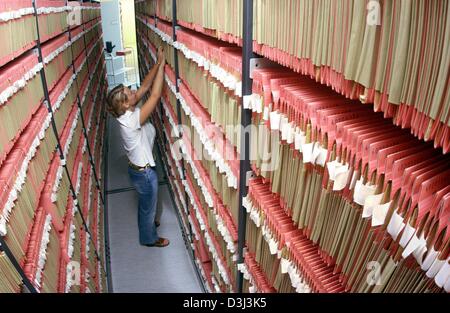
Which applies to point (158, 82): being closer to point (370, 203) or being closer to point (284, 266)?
point (284, 266)

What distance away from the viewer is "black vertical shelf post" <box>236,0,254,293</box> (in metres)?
1.48

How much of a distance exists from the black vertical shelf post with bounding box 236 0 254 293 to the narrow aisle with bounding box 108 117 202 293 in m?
1.56

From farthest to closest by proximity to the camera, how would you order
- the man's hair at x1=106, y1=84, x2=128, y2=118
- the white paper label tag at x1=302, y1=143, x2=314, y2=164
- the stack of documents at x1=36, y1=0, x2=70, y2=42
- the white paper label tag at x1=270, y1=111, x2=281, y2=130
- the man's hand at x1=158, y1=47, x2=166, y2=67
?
the man's hand at x1=158, y1=47, x2=166, y2=67, the man's hair at x1=106, y1=84, x2=128, y2=118, the stack of documents at x1=36, y1=0, x2=70, y2=42, the white paper label tag at x1=270, y1=111, x2=281, y2=130, the white paper label tag at x1=302, y1=143, x2=314, y2=164

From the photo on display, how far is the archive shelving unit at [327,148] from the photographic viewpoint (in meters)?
0.80

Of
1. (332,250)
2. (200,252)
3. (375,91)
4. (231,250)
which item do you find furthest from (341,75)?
(200,252)

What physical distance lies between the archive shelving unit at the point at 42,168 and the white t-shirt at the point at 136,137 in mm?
464

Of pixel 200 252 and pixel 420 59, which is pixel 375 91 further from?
pixel 200 252

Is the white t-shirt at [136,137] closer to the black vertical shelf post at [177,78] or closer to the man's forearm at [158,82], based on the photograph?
the man's forearm at [158,82]

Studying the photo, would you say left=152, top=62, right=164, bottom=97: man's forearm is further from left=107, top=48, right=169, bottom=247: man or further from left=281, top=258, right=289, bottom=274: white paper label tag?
left=281, top=258, right=289, bottom=274: white paper label tag

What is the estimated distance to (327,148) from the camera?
1.12 metres

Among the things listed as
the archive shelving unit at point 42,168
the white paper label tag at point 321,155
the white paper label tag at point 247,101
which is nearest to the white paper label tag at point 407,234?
the white paper label tag at point 321,155

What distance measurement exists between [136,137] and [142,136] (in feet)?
0.30

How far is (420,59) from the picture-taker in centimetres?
75

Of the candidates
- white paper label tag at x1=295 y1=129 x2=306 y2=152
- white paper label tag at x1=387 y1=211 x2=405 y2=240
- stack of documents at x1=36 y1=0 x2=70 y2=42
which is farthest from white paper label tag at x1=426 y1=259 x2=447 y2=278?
stack of documents at x1=36 y1=0 x2=70 y2=42
